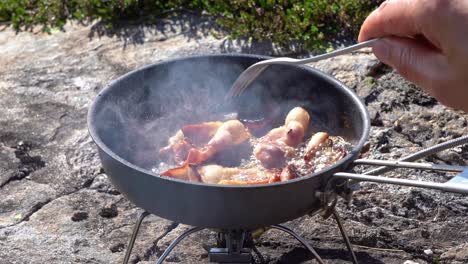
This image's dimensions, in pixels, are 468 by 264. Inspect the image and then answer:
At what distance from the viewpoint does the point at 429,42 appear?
1973 millimetres

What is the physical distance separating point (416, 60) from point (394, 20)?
140 millimetres

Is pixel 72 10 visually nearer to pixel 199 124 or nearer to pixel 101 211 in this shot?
pixel 101 211

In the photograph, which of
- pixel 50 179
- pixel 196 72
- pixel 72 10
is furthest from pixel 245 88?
pixel 72 10

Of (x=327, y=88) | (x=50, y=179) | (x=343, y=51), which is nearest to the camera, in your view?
(x=343, y=51)

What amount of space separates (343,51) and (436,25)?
41 centimetres

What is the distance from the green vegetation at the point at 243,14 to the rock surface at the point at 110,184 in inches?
7.1

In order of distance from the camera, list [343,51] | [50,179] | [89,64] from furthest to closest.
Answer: [89,64], [50,179], [343,51]

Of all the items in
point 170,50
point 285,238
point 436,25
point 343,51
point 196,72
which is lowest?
point 285,238

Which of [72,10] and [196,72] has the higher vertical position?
[196,72]

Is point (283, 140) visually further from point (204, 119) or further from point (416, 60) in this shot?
point (416, 60)

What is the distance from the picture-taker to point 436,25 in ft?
5.91

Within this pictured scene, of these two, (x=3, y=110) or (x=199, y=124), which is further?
(x=3, y=110)

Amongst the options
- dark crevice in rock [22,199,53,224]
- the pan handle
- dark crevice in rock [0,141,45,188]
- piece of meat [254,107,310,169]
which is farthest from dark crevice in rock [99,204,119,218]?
the pan handle

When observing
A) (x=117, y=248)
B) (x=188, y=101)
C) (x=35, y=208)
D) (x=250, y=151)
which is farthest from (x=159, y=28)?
(x=250, y=151)
